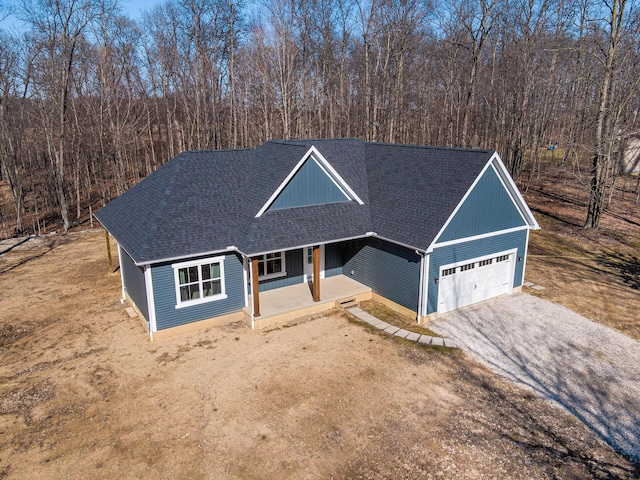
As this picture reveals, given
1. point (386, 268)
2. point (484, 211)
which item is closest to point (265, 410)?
point (386, 268)

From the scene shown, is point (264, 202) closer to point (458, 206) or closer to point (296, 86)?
point (458, 206)

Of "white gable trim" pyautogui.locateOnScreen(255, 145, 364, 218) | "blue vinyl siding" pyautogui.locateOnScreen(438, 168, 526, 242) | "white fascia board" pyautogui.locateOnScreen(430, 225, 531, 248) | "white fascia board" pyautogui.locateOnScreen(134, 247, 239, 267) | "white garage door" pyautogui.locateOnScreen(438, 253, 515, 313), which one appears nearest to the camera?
"white fascia board" pyautogui.locateOnScreen(134, 247, 239, 267)

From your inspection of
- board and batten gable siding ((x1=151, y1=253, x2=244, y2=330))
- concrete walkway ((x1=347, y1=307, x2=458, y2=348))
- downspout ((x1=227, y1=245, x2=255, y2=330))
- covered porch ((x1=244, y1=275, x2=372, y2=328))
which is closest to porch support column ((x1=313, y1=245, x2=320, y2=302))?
covered porch ((x1=244, y1=275, x2=372, y2=328))

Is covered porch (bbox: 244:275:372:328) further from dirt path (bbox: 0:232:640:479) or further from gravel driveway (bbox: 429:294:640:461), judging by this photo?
gravel driveway (bbox: 429:294:640:461)

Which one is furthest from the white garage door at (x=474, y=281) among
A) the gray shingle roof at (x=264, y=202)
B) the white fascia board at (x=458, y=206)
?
the gray shingle roof at (x=264, y=202)

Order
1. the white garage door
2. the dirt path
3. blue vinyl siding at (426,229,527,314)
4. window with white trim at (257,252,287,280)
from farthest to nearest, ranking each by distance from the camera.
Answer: window with white trim at (257,252,287,280), the white garage door, blue vinyl siding at (426,229,527,314), the dirt path

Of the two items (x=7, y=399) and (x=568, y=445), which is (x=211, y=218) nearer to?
(x=7, y=399)
